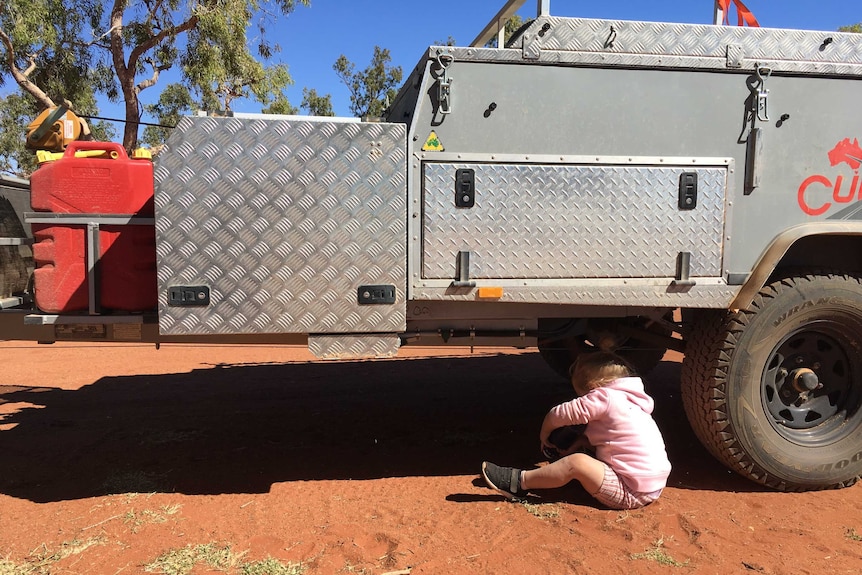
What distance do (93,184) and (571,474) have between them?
3.07 metres

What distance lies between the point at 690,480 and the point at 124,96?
1687 centimetres

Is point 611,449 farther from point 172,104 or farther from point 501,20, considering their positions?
point 172,104

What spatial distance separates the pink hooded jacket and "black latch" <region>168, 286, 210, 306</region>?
2.05 m

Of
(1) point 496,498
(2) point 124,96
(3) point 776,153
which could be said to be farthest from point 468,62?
(2) point 124,96

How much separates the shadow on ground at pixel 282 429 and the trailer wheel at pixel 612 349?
1.06 ft

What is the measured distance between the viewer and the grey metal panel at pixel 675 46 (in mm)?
3273

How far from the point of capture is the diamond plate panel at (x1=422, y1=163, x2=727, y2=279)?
3254 millimetres

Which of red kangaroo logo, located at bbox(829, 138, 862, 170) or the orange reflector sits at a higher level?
red kangaroo logo, located at bbox(829, 138, 862, 170)

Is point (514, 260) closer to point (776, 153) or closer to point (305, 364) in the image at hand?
point (776, 153)

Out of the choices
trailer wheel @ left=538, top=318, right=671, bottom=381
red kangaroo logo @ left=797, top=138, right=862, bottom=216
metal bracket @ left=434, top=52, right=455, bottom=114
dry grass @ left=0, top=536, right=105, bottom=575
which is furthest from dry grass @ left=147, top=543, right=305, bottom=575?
red kangaroo logo @ left=797, top=138, right=862, bottom=216

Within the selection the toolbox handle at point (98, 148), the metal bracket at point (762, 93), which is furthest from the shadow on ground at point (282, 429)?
the metal bracket at point (762, 93)

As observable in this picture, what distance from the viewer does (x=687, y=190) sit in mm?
3367

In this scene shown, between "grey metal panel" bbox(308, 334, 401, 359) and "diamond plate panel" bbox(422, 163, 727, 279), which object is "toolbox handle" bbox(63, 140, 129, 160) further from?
"diamond plate panel" bbox(422, 163, 727, 279)

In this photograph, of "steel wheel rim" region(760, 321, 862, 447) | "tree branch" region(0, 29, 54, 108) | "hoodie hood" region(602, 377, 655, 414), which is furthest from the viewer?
"tree branch" region(0, 29, 54, 108)
